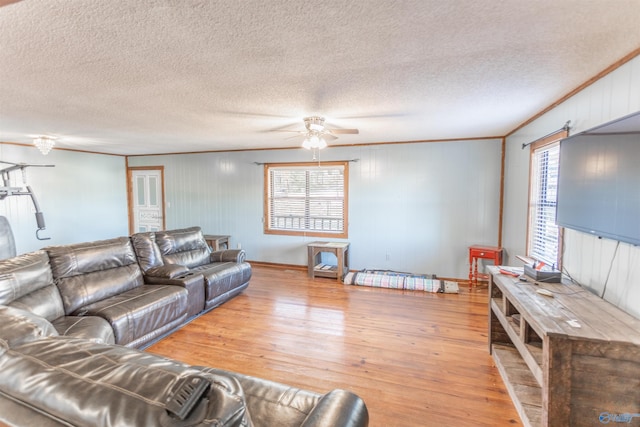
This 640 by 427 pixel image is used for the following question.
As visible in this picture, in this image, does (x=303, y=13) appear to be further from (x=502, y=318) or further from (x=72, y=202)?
(x=72, y=202)

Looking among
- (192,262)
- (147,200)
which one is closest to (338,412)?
(192,262)

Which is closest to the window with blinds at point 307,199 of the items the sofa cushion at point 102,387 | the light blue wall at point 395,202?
the light blue wall at point 395,202

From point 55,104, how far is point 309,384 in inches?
143

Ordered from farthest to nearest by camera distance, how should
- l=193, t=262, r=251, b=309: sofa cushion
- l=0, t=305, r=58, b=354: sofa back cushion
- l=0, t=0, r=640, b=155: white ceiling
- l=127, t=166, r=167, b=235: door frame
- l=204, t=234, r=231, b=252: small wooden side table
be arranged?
l=127, t=166, r=167, b=235: door frame
l=204, t=234, r=231, b=252: small wooden side table
l=193, t=262, r=251, b=309: sofa cushion
l=0, t=0, r=640, b=155: white ceiling
l=0, t=305, r=58, b=354: sofa back cushion

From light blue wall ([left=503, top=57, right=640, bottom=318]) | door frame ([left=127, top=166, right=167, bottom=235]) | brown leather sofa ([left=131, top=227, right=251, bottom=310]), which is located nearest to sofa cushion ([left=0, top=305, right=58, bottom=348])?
brown leather sofa ([left=131, top=227, right=251, bottom=310])

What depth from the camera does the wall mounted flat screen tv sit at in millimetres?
1739

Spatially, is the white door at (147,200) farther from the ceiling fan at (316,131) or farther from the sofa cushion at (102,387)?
the sofa cushion at (102,387)

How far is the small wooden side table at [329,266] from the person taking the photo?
16.7 ft

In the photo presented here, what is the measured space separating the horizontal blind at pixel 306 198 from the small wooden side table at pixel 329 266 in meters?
0.54

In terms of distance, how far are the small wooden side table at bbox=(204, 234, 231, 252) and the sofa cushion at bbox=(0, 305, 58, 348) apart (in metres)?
4.86

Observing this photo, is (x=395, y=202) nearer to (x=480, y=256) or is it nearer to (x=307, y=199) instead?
(x=480, y=256)

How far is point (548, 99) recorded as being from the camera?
279 cm

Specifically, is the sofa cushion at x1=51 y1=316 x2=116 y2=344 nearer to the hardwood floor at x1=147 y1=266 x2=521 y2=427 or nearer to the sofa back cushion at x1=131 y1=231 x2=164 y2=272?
the hardwood floor at x1=147 y1=266 x2=521 y2=427

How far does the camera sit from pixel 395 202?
5.24 m
